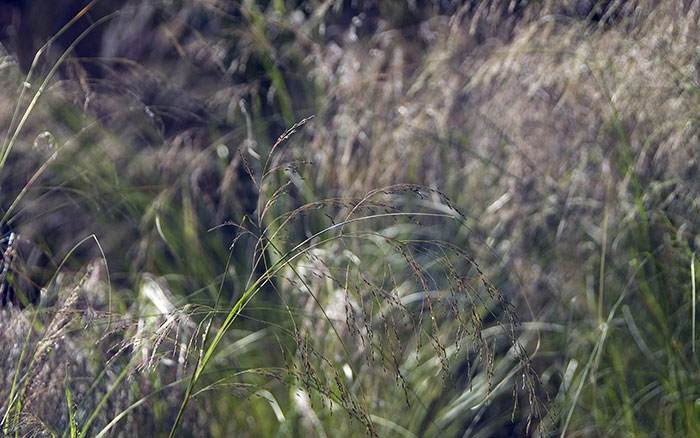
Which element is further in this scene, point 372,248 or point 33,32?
point 33,32

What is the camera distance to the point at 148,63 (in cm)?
383

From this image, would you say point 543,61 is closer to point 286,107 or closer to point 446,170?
point 446,170

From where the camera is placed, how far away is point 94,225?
2.71 m

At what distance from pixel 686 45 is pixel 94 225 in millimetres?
1978

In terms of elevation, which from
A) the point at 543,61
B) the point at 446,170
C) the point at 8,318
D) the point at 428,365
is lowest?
the point at 428,365

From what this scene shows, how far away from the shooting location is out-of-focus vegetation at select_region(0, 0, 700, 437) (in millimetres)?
1467

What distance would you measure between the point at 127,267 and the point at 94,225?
299 mm

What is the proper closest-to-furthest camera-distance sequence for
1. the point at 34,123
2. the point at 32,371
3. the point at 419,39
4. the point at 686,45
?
the point at 32,371, the point at 686,45, the point at 34,123, the point at 419,39

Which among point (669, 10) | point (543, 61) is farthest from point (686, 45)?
point (543, 61)

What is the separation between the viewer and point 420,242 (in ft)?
4.86

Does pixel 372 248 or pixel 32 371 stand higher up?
pixel 32 371

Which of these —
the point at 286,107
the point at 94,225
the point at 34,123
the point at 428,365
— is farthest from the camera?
the point at 94,225

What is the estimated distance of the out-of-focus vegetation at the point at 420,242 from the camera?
1467 millimetres

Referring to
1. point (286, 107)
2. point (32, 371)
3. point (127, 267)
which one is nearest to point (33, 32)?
point (127, 267)
